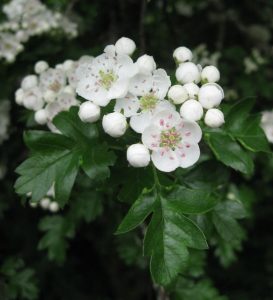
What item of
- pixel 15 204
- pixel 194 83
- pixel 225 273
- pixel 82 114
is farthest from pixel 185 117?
pixel 225 273

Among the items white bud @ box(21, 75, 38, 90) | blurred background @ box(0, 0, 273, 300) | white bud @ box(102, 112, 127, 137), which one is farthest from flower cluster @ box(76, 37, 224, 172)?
blurred background @ box(0, 0, 273, 300)

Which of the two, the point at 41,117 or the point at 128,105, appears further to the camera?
the point at 41,117

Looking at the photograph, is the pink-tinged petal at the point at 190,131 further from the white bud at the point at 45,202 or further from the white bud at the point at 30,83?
the white bud at the point at 45,202

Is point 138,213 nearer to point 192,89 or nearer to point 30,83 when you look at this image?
point 192,89

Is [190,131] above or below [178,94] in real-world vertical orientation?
below

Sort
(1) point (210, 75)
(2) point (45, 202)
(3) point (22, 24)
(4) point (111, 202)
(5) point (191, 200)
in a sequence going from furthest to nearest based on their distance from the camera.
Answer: (4) point (111, 202) → (3) point (22, 24) → (2) point (45, 202) → (1) point (210, 75) → (5) point (191, 200)

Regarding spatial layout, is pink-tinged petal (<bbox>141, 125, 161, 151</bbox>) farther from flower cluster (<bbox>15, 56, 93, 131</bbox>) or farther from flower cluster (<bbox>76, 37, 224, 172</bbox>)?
flower cluster (<bbox>15, 56, 93, 131</bbox>)

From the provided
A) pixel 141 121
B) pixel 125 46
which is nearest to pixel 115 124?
pixel 141 121
